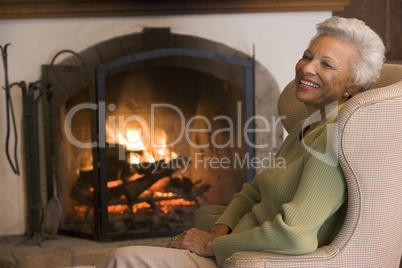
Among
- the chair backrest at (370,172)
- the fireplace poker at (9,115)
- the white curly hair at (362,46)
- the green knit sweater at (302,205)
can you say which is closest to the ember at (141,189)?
the fireplace poker at (9,115)

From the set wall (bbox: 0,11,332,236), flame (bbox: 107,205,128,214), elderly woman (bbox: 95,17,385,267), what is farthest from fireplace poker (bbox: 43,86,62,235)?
elderly woman (bbox: 95,17,385,267)

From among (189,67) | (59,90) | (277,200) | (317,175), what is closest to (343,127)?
(317,175)

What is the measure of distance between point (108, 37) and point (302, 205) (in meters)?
1.71

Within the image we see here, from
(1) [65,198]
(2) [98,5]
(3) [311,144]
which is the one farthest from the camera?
(1) [65,198]

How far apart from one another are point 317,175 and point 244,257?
26cm

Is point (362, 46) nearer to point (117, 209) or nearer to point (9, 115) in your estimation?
point (117, 209)

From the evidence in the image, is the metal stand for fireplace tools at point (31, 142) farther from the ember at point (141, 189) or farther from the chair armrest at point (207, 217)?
the chair armrest at point (207, 217)

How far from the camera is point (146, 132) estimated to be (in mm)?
2854

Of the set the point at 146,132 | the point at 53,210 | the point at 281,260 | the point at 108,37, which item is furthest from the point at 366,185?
the point at 53,210

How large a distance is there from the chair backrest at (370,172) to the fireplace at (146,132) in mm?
1489

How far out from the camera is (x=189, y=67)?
9.18ft

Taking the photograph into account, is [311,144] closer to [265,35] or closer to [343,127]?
[343,127]

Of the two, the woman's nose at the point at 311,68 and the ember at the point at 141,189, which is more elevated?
the woman's nose at the point at 311,68

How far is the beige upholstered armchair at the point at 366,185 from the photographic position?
1.33m
